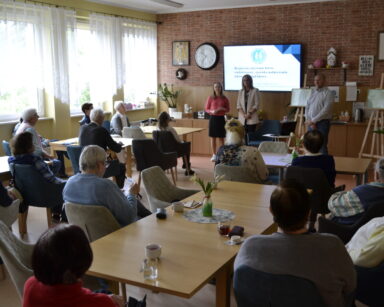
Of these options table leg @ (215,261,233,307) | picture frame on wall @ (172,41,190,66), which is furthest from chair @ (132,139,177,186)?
picture frame on wall @ (172,41,190,66)

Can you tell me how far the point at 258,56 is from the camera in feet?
29.8

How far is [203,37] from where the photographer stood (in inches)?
381

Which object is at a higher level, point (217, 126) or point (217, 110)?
point (217, 110)

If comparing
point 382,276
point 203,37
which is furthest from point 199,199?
point 203,37

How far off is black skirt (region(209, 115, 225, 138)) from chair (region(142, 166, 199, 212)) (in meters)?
4.51

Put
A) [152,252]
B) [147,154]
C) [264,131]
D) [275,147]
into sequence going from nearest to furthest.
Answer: [152,252] < [275,147] < [147,154] < [264,131]

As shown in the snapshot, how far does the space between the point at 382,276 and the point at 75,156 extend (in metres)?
4.01

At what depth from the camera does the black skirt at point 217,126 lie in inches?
328

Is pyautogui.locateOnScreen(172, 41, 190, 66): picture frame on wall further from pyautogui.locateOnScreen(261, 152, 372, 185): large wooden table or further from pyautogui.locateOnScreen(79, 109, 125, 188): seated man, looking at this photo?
pyautogui.locateOnScreen(261, 152, 372, 185): large wooden table

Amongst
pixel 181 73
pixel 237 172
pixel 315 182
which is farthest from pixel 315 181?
pixel 181 73

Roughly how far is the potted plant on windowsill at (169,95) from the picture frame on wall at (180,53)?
586mm

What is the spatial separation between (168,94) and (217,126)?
218 centimetres

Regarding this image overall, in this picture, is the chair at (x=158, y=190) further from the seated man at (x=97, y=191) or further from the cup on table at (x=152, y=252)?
the cup on table at (x=152, y=252)

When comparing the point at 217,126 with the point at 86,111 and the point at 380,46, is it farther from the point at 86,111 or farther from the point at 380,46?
the point at 380,46
